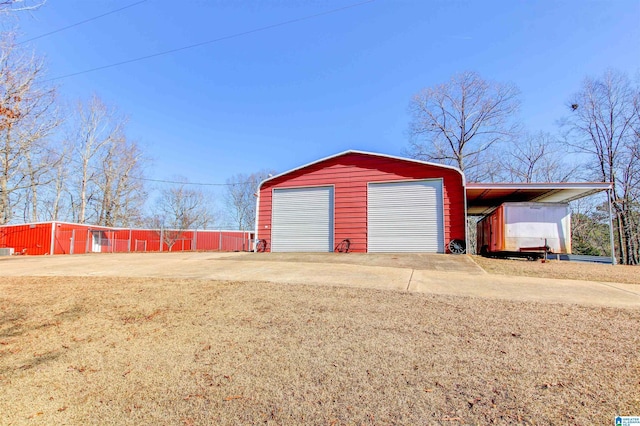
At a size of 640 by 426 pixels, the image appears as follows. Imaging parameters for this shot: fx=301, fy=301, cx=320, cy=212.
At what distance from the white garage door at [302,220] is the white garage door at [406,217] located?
6.34 feet

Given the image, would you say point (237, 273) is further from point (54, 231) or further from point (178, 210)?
point (178, 210)

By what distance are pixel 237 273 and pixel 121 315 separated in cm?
284

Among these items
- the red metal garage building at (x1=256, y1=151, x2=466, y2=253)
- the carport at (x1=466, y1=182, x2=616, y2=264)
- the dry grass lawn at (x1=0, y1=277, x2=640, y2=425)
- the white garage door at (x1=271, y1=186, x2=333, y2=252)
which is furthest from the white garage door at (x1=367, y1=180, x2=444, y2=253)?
the dry grass lawn at (x1=0, y1=277, x2=640, y2=425)

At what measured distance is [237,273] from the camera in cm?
668

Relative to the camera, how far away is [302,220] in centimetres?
1382

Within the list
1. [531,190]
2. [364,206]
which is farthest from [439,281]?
[531,190]

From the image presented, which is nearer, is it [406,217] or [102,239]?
[406,217]

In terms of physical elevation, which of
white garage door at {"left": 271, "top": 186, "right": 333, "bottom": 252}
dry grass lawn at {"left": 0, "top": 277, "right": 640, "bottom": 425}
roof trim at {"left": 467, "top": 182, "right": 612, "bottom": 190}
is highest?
roof trim at {"left": 467, "top": 182, "right": 612, "bottom": 190}

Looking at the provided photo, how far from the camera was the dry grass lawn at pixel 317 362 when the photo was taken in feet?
6.51

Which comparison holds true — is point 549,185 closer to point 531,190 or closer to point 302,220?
point 531,190

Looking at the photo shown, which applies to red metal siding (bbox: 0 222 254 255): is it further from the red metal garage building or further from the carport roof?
the carport roof

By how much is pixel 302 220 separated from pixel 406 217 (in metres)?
4.60

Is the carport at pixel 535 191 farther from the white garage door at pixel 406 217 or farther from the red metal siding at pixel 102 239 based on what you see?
the red metal siding at pixel 102 239

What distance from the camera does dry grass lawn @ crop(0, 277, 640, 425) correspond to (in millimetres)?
1984
